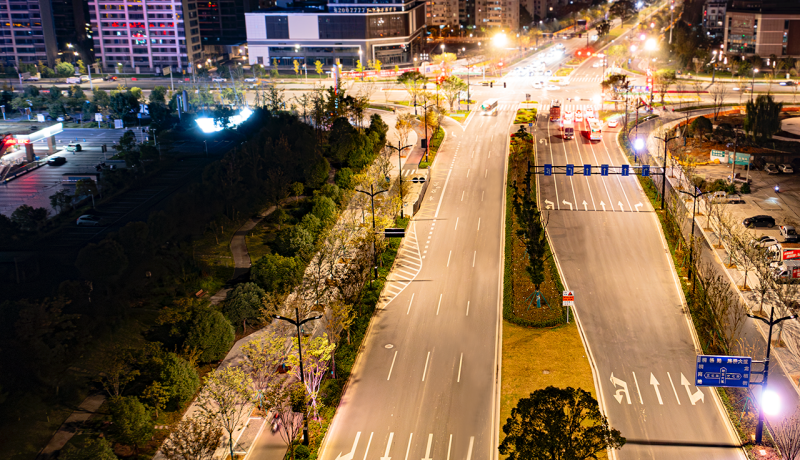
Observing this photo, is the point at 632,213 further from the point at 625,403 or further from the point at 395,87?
the point at 395,87

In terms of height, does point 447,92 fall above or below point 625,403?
above

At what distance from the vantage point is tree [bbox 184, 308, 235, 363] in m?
56.2

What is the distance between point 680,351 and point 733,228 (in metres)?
30.0

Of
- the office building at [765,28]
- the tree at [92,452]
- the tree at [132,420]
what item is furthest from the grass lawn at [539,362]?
the office building at [765,28]

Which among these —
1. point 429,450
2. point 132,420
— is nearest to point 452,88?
point 429,450

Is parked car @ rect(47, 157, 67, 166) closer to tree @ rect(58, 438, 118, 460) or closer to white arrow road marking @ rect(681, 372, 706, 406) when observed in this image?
tree @ rect(58, 438, 118, 460)

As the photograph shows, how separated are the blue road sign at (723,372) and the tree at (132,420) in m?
35.4

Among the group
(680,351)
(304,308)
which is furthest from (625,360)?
(304,308)

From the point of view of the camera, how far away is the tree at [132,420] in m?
46.8

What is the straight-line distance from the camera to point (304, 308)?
59125mm

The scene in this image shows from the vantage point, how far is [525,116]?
5645 inches

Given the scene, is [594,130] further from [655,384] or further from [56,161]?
[56,161]

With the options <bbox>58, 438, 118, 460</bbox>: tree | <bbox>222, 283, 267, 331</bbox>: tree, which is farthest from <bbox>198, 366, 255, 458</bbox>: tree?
<bbox>222, 283, 267, 331</bbox>: tree

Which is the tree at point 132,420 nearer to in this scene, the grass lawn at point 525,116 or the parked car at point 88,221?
the parked car at point 88,221
